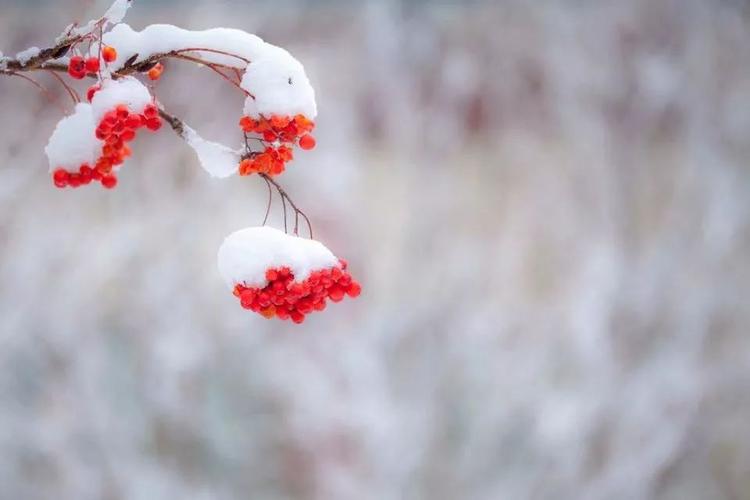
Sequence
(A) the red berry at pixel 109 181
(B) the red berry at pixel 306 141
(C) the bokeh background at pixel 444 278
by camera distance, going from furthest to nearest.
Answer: (C) the bokeh background at pixel 444 278 < (A) the red berry at pixel 109 181 < (B) the red berry at pixel 306 141

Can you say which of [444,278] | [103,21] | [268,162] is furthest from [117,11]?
[444,278]

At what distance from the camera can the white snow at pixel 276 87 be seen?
2.82 ft

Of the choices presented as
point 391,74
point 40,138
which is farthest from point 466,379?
point 40,138

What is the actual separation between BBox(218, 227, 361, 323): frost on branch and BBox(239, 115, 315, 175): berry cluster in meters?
0.10

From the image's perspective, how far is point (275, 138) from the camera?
894 millimetres

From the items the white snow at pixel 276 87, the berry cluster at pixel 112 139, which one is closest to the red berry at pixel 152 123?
the berry cluster at pixel 112 139

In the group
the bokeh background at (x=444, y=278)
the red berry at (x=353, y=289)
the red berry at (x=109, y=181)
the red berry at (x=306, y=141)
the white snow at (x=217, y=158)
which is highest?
the bokeh background at (x=444, y=278)

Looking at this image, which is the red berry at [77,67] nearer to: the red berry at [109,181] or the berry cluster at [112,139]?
the berry cluster at [112,139]

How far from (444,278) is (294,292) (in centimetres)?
338

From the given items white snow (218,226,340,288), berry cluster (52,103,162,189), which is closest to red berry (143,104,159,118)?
berry cluster (52,103,162,189)

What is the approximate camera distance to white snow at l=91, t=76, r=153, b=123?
2.67 feet

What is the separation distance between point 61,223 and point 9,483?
58.3 inches

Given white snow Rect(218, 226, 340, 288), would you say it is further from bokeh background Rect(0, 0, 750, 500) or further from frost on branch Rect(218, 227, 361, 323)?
bokeh background Rect(0, 0, 750, 500)

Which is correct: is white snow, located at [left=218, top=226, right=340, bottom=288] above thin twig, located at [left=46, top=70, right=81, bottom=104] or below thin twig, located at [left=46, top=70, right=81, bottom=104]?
below
